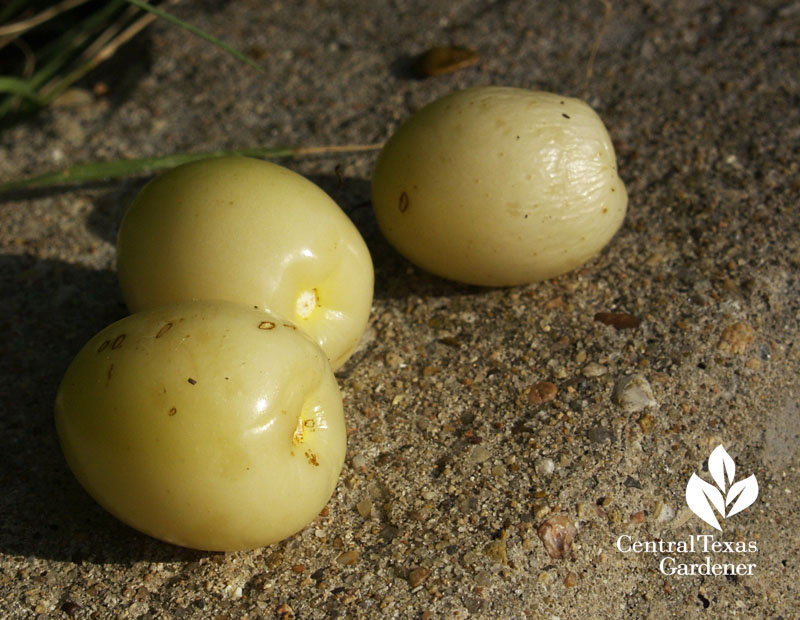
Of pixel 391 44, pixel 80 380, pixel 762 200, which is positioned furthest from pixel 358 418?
pixel 391 44

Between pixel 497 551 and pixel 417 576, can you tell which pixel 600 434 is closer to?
pixel 497 551

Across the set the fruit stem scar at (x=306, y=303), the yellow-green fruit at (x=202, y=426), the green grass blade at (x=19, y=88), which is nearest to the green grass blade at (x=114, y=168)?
the green grass blade at (x=19, y=88)

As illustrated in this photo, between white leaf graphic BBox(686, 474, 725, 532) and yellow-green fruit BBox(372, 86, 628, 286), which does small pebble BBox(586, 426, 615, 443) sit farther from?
yellow-green fruit BBox(372, 86, 628, 286)

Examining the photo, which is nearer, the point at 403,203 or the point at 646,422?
the point at 646,422

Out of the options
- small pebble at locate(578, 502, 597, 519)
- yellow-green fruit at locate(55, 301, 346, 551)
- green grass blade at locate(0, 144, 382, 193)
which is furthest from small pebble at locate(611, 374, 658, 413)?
green grass blade at locate(0, 144, 382, 193)

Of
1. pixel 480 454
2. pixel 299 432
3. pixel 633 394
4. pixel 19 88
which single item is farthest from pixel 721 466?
pixel 19 88

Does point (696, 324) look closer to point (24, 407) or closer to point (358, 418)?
point (358, 418)
